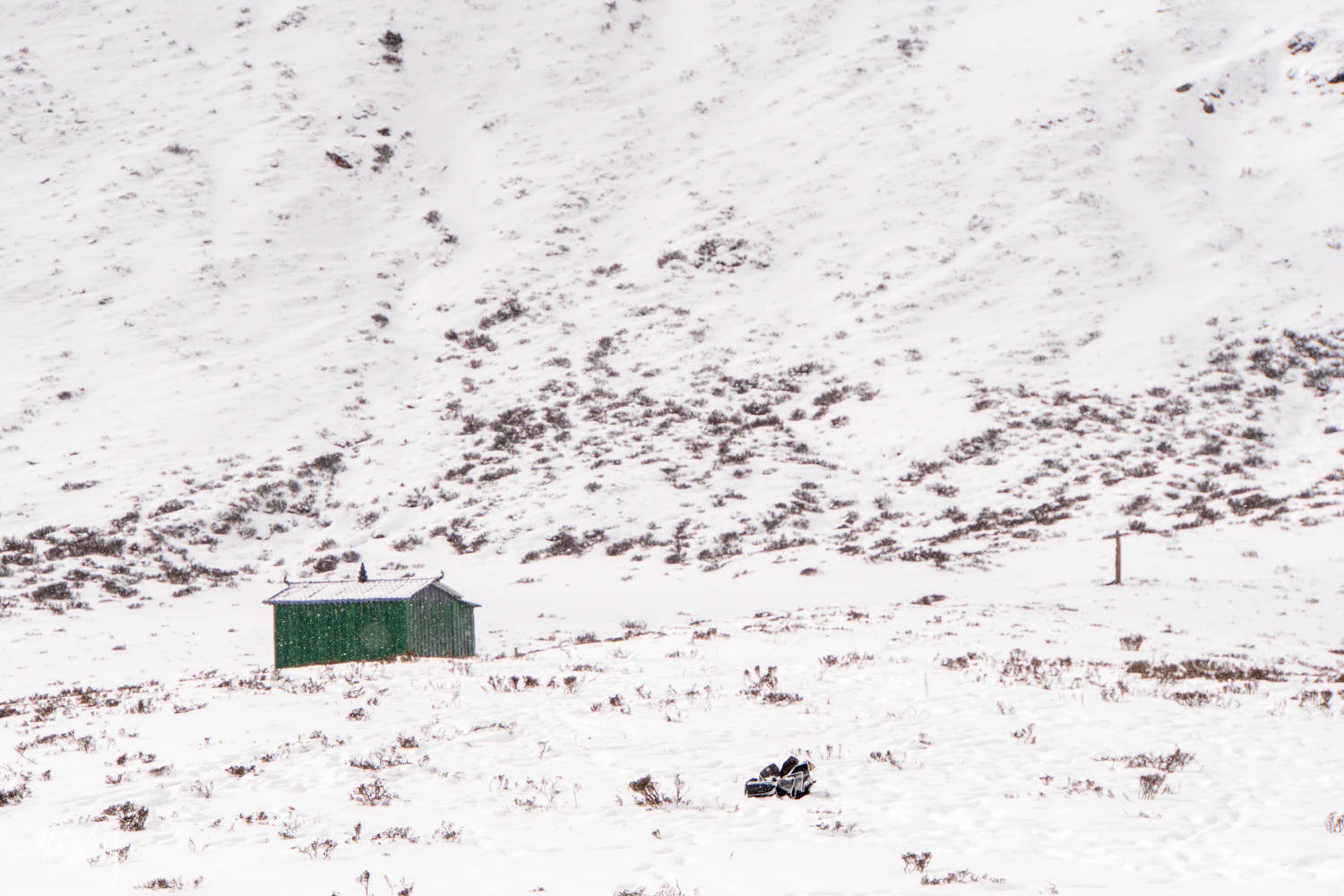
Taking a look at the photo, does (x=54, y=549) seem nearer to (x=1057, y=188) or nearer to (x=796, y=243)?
(x=796, y=243)

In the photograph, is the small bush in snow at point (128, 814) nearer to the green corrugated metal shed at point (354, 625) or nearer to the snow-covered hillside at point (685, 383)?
the snow-covered hillside at point (685, 383)

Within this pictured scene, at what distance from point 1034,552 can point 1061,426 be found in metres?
10.8

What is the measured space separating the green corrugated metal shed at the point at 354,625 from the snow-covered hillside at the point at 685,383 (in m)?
1.74

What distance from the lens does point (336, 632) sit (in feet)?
69.1

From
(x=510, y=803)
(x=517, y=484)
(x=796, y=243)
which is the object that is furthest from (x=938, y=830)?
(x=796, y=243)

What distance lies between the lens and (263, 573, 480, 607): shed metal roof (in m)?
20.9

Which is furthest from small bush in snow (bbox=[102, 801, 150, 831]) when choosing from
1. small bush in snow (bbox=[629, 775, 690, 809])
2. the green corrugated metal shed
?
the green corrugated metal shed

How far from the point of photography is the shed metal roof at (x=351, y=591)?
20.9 m

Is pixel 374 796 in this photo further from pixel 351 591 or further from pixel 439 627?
pixel 351 591

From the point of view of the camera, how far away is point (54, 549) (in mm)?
32219

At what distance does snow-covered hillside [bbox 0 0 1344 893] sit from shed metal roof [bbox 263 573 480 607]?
2.02m

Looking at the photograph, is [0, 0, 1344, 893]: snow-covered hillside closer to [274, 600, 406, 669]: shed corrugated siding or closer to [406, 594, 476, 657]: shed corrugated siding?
[274, 600, 406, 669]: shed corrugated siding

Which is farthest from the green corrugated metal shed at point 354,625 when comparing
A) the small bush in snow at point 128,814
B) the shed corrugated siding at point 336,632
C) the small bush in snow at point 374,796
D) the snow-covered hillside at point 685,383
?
the small bush in snow at point 128,814

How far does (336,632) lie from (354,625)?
15.5 inches
